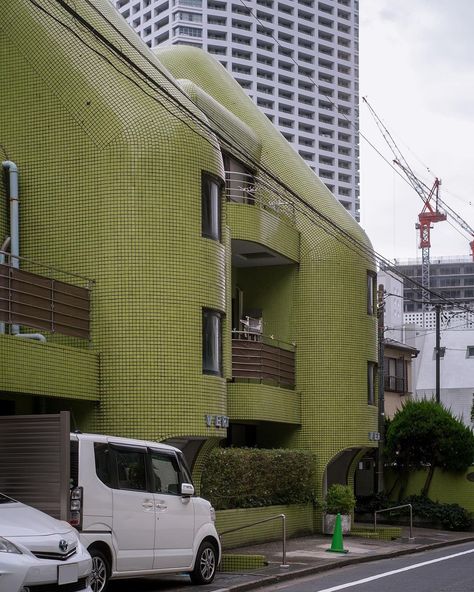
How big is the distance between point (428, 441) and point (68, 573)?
82.5ft

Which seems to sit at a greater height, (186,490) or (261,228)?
(261,228)

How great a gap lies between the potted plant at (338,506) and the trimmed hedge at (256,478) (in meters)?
0.54

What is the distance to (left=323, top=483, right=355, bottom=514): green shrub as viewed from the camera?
1106 inches

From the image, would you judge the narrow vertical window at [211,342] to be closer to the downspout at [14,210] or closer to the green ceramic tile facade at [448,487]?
the downspout at [14,210]

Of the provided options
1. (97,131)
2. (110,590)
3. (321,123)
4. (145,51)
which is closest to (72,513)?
(110,590)

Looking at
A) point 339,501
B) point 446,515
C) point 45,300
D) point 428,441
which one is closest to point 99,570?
point 45,300

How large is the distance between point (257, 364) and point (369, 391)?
5249 mm

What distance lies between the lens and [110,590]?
16.3 m

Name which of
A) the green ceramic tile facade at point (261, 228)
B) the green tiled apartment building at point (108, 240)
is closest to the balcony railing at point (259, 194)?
the green ceramic tile facade at point (261, 228)

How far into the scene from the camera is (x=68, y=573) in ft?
38.0

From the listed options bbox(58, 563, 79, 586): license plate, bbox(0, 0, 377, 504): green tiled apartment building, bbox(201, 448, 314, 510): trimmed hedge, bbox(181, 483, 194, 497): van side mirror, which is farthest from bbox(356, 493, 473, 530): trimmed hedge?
bbox(58, 563, 79, 586): license plate

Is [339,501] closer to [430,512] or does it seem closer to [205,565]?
[430,512]

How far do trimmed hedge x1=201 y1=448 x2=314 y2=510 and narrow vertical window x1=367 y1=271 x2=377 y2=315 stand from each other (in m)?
5.12

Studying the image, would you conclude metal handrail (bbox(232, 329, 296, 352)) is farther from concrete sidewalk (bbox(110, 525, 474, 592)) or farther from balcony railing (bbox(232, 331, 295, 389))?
concrete sidewalk (bbox(110, 525, 474, 592))
